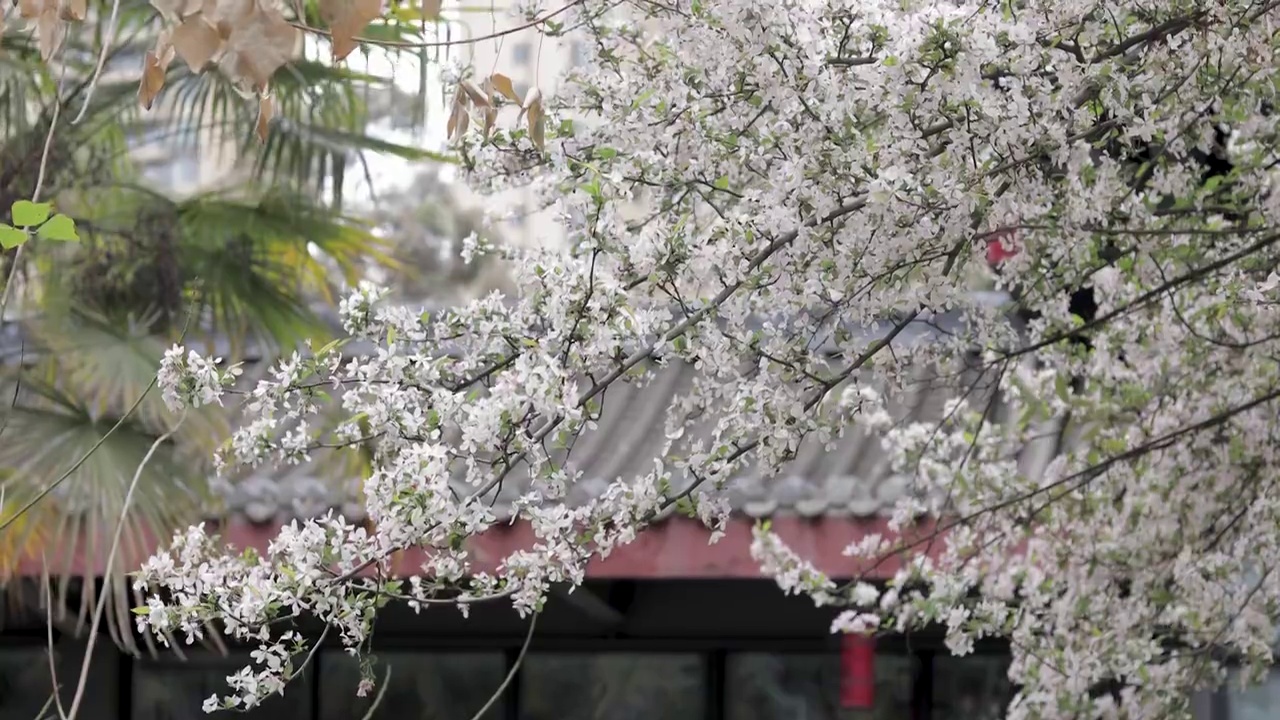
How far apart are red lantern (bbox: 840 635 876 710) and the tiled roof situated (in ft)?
2.40

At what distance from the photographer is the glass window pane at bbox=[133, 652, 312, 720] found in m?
6.19

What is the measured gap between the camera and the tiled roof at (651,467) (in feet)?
15.3

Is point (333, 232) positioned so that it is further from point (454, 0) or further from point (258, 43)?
point (258, 43)

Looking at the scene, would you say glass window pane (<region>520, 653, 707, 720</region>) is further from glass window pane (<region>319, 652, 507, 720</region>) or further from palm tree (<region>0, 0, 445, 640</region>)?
palm tree (<region>0, 0, 445, 640</region>)

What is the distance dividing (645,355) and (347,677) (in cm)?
407

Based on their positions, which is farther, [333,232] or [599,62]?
[333,232]

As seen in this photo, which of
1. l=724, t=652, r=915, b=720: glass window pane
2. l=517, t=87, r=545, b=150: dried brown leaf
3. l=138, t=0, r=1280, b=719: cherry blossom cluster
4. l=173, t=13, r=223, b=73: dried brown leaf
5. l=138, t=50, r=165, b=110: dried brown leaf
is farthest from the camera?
l=724, t=652, r=915, b=720: glass window pane

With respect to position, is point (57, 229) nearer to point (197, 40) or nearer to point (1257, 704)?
point (197, 40)

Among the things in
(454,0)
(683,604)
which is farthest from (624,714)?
(454,0)

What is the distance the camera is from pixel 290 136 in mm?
4887

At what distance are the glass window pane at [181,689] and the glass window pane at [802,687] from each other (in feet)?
5.59

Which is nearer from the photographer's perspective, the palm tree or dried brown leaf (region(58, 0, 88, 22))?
dried brown leaf (region(58, 0, 88, 22))

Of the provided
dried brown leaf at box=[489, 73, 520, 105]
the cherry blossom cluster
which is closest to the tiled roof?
the cherry blossom cluster

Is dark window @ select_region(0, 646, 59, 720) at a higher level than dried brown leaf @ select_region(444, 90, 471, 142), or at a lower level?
lower
